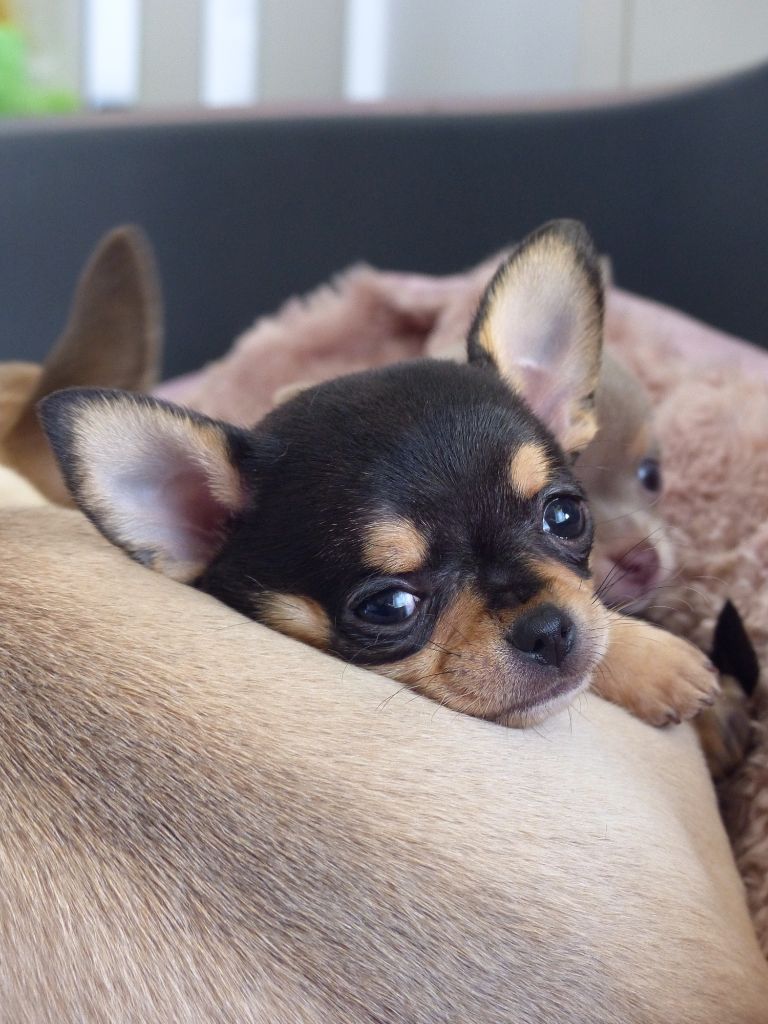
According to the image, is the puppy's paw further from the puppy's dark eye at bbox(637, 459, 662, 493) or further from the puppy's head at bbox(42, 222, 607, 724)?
the puppy's dark eye at bbox(637, 459, 662, 493)

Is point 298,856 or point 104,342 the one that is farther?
point 104,342

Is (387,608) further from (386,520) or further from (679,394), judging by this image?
(679,394)

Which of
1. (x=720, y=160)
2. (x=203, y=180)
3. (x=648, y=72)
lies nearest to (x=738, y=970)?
(x=720, y=160)

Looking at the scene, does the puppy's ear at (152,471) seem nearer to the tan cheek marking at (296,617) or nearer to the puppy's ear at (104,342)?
the tan cheek marking at (296,617)

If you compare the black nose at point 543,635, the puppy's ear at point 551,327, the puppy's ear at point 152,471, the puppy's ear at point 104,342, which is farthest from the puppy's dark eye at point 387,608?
the puppy's ear at point 104,342

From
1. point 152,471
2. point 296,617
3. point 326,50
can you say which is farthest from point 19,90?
point 296,617

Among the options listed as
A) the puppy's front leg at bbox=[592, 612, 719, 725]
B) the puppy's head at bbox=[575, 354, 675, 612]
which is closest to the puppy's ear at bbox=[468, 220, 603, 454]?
the puppy's head at bbox=[575, 354, 675, 612]

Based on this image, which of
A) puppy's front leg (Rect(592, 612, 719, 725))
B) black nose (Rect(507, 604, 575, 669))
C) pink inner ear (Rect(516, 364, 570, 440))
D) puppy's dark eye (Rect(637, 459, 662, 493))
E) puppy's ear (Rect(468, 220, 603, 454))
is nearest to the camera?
black nose (Rect(507, 604, 575, 669))
